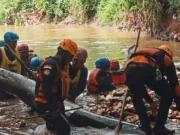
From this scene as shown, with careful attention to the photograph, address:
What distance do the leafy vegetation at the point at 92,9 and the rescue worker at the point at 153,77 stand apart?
15.1 meters

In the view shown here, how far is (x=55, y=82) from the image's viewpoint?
17.0 feet

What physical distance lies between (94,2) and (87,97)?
27380mm

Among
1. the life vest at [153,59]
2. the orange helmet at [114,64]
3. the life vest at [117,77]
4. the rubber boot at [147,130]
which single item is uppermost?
the life vest at [153,59]

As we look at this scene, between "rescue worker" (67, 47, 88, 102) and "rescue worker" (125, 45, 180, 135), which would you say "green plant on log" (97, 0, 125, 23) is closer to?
"rescue worker" (67, 47, 88, 102)

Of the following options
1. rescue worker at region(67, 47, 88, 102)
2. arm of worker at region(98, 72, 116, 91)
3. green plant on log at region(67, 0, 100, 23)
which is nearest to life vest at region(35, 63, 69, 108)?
rescue worker at region(67, 47, 88, 102)

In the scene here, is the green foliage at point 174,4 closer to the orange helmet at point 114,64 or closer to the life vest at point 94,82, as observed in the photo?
the orange helmet at point 114,64

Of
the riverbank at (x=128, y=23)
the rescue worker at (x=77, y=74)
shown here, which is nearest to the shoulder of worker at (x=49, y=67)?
the rescue worker at (x=77, y=74)

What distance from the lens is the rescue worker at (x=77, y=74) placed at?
7509mm

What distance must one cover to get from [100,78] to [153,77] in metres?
3.45

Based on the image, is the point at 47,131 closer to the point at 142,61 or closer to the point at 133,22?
the point at 142,61

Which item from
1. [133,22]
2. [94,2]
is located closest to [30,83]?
[133,22]

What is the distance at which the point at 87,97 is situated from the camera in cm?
852

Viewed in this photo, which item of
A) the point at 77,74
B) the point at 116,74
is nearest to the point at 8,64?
the point at 77,74

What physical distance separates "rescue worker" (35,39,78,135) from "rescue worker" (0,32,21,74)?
317cm
